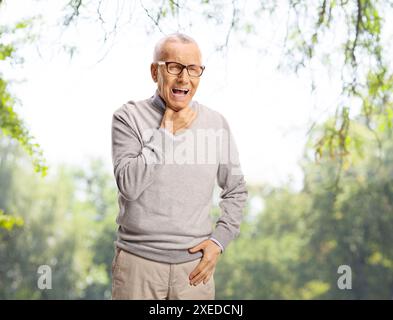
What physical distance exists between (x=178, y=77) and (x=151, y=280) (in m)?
0.42

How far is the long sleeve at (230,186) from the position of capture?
1.31m

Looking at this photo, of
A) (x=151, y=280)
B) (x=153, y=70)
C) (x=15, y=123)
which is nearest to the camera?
(x=151, y=280)

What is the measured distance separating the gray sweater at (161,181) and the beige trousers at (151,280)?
0.05 ft

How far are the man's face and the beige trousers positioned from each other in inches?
12.7

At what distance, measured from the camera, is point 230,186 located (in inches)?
51.8

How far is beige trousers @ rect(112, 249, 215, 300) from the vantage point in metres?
1.19

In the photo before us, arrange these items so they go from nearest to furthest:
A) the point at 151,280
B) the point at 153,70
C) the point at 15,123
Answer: the point at 151,280, the point at 153,70, the point at 15,123

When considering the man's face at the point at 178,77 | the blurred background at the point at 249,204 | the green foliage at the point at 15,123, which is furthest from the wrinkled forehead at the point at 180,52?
the blurred background at the point at 249,204

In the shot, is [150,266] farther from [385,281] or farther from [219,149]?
[385,281]

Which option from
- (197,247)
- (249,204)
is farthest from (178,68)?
(249,204)

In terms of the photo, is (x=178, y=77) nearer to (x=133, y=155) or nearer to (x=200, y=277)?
(x=133, y=155)

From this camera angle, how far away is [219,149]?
130 centimetres

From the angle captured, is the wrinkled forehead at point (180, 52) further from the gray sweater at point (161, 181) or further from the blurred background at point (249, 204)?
the blurred background at point (249, 204)

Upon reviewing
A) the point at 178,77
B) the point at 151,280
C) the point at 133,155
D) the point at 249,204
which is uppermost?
the point at 178,77
